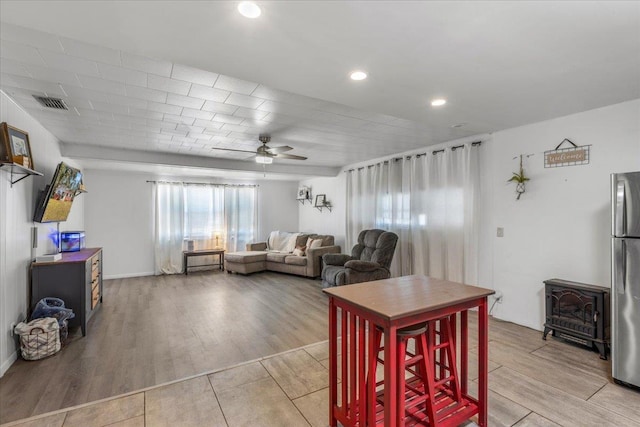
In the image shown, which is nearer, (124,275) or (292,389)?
(292,389)

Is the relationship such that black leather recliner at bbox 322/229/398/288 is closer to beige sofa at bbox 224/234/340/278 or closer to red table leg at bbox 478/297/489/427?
beige sofa at bbox 224/234/340/278

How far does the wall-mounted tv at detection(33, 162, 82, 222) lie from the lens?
3.30 metres

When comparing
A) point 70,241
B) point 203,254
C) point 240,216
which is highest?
point 240,216

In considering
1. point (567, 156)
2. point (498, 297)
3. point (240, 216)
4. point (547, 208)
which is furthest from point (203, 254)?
point (567, 156)

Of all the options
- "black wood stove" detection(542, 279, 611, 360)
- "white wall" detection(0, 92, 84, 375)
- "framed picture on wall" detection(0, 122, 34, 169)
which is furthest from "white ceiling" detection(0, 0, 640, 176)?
"black wood stove" detection(542, 279, 611, 360)

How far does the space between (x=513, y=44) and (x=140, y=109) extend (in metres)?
3.20

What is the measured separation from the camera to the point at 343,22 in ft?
5.13

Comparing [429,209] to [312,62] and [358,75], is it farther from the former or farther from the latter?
[312,62]

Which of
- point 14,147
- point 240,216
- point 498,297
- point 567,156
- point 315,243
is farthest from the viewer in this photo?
point 240,216

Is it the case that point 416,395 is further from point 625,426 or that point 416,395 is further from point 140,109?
point 140,109

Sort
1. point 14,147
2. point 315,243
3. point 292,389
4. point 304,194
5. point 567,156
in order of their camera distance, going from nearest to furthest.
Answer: point 292,389 → point 14,147 → point 567,156 → point 315,243 → point 304,194

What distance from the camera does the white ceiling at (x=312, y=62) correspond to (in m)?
1.49

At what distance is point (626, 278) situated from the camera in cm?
235

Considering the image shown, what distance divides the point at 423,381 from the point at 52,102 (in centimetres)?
389
